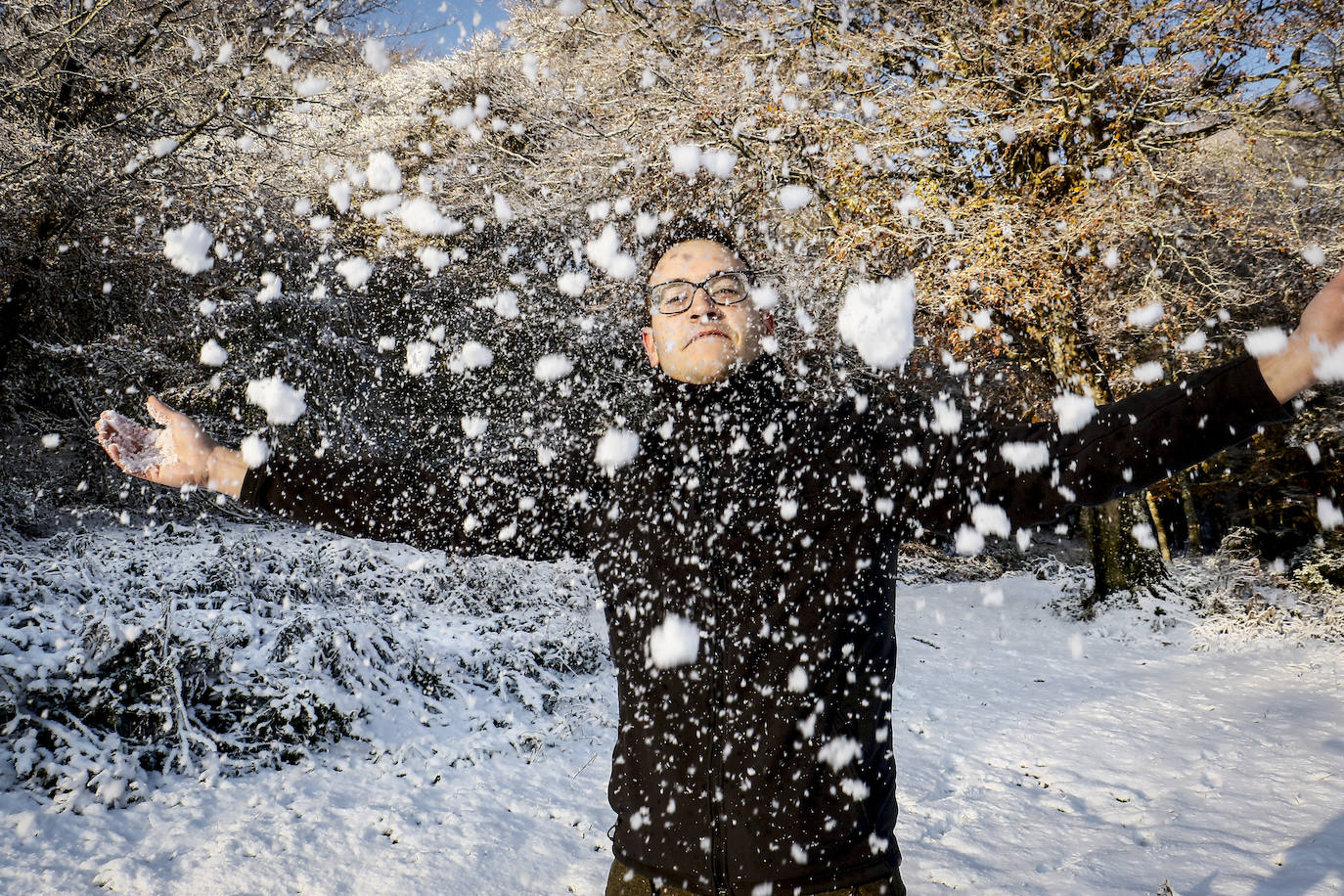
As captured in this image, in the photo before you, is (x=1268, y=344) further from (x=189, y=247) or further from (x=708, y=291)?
(x=189, y=247)

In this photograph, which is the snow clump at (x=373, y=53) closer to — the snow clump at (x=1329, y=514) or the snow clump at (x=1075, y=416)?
the snow clump at (x=1075, y=416)

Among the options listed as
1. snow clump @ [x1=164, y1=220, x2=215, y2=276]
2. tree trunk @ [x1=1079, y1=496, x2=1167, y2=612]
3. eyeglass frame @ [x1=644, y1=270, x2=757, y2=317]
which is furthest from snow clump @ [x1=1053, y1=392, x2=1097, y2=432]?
tree trunk @ [x1=1079, y1=496, x2=1167, y2=612]

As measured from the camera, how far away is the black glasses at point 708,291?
1812 mm

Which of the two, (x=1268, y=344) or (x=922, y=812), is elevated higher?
(x=1268, y=344)

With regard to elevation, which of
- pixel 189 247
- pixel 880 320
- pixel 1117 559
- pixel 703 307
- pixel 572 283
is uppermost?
pixel 572 283

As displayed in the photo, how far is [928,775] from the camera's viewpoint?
5277mm

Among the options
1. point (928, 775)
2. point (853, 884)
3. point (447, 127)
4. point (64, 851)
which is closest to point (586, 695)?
point (928, 775)

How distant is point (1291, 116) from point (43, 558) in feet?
47.1

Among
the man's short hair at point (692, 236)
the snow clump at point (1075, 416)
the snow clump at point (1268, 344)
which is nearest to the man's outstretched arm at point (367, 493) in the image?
the man's short hair at point (692, 236)

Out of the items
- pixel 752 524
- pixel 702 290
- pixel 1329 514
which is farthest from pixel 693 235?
pixel 1329 514

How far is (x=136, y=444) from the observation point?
76.4 inches

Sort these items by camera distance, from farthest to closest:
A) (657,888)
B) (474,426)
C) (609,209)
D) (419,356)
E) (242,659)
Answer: (419,356) → (474,426) → (609,209) → (242,659) → (657,888)

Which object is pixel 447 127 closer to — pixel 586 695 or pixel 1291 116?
pixel 586 695

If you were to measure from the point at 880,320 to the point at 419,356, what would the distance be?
830 centimetres
